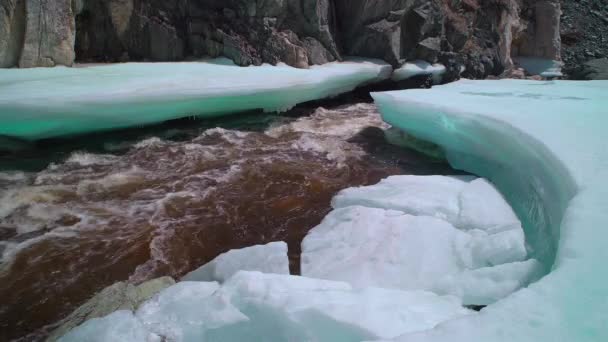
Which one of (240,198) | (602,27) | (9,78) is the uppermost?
(602,27)

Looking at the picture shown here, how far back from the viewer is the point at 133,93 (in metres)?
5.40

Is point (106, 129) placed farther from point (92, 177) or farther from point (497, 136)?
point (497, 136)

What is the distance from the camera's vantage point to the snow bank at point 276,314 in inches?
70.6

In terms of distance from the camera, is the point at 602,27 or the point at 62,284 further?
the point at 602,27

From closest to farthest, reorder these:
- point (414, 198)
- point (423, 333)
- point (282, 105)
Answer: point (423, 333) < point (414, 198) < point (282, 105)

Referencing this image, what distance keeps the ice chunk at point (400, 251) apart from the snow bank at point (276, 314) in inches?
18.9

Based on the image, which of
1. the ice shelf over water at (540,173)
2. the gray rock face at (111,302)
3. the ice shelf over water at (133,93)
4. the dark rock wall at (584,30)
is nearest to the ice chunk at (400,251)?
the ice shelf over water at (540,173)

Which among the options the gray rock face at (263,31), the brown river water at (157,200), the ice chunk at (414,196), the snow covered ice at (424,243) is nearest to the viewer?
the snow covered ice at (424,243)

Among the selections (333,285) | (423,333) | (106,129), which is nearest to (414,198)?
(333,285)

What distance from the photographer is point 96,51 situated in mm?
7254

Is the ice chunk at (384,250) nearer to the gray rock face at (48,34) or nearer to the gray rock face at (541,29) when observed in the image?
the gray rock face at (48,34)

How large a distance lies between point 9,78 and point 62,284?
12.3 ft

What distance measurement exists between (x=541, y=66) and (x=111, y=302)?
55.7 ft

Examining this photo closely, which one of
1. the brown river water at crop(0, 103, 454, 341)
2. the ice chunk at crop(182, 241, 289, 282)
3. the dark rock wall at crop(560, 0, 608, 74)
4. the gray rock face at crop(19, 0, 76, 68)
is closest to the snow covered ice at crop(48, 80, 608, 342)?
the ice chunk at crop(182, 241, 289, 282)
